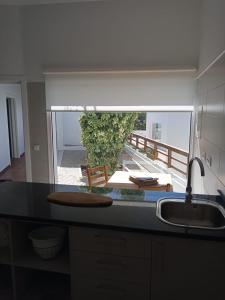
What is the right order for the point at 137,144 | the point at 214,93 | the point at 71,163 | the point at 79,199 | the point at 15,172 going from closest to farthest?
1. the point at 79,199
2. the point at 214,93
3. the point at 137,144
4. the point at 71,163
5. the point at 15,172

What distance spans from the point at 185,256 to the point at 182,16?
2920mm

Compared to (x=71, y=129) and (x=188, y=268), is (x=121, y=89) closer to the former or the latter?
(x=71, y=129)

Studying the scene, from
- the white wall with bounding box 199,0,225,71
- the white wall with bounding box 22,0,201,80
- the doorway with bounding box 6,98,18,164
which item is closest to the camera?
the white wall with bounding box 199,0,225,71

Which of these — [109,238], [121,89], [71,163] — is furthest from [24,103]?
[109,238]

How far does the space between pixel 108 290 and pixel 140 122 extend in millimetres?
2636

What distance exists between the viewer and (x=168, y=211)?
5.70 feet

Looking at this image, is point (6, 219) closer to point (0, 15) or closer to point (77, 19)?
point (77, 19)

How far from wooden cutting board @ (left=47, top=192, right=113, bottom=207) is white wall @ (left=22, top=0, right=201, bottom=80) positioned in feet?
6.82

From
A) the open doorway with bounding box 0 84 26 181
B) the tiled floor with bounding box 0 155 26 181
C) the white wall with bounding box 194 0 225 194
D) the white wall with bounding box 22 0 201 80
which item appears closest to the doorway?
the open doorway with bounding box 0 84 26 181

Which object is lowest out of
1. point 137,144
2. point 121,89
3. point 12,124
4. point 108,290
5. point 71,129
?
point 108,290

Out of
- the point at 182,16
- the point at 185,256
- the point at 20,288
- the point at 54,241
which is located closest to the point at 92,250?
the point at 54,241

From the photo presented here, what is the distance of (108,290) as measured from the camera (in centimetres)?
144

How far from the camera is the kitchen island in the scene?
1.29m

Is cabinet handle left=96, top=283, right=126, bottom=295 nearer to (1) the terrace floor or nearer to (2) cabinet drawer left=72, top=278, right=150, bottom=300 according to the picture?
(2) cabinet drawer left=72, top=278, right=150, bottom=300
